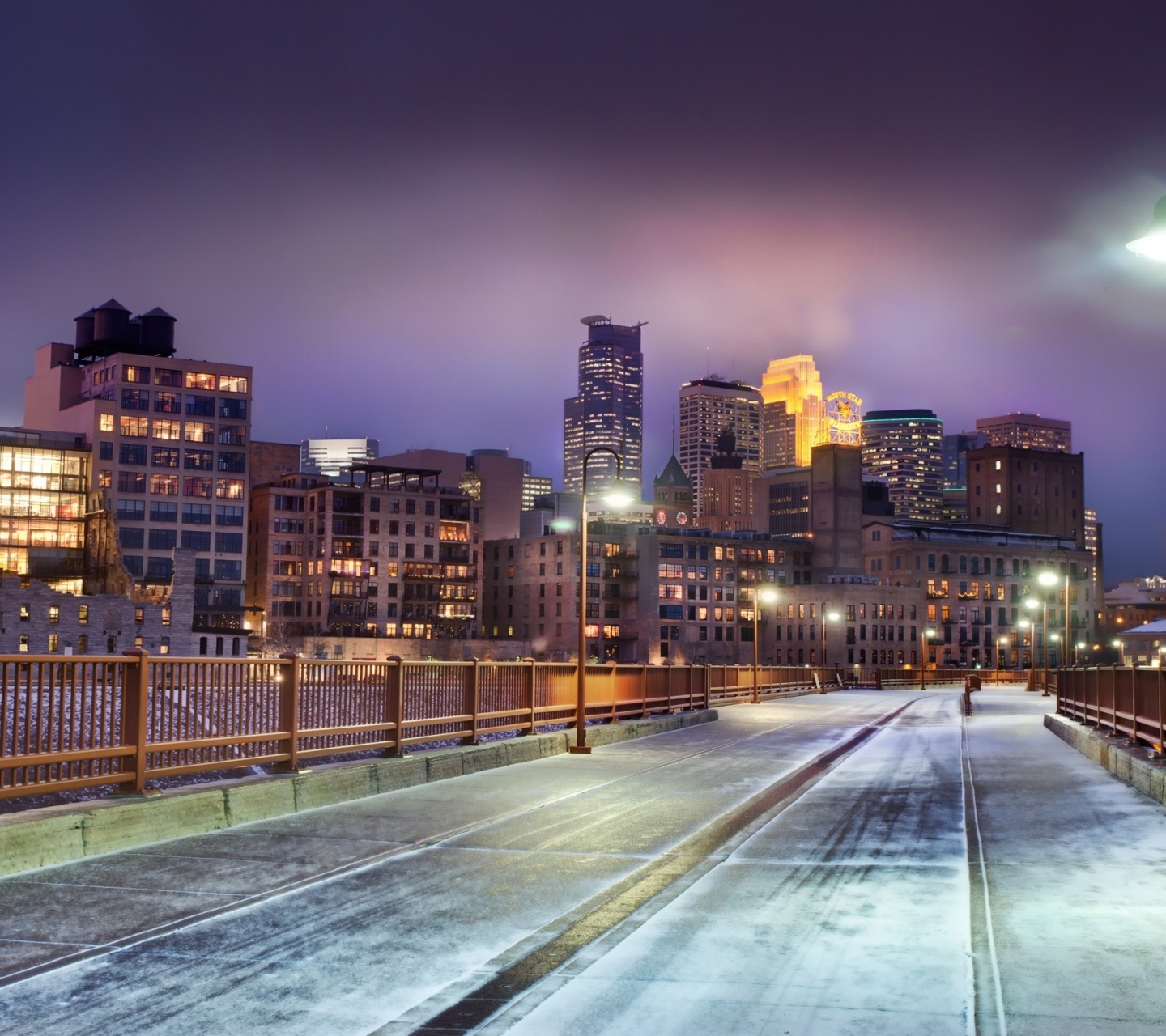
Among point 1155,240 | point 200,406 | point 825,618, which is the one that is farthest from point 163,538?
point 1155,240

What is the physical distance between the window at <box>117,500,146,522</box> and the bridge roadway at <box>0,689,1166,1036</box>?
126 m

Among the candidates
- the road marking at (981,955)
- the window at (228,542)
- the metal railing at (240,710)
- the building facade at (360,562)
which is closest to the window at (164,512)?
the window at (228,542)

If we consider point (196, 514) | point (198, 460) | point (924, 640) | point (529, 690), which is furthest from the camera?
point (924, 640)

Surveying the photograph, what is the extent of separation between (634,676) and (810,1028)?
85.9 ft

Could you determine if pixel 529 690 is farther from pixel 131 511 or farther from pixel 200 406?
pixel 200 406

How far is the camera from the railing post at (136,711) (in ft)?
41.3

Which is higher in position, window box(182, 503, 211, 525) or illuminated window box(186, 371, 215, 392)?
illuminated window box(186, 371, 215, 392)

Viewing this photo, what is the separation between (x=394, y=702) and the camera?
718 inches

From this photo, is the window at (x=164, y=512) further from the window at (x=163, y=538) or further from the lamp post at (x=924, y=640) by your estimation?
the lamp post at (x=924, y=640)

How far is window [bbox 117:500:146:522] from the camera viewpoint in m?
134

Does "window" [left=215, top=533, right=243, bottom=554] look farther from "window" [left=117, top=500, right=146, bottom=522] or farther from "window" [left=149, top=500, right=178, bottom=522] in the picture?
"window" [left=117, top=500, right=146, bottom=522]

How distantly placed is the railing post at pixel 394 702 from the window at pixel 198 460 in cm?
12564

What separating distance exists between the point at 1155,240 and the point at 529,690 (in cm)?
1651

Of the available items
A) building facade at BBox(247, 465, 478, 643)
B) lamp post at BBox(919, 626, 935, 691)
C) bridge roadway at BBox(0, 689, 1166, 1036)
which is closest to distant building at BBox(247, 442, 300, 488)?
building facade at BBox(247, 465, 478, 643)
